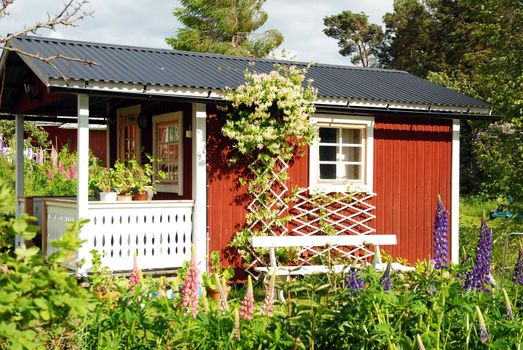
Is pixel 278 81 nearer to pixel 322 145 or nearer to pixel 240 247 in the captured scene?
pixel 322 145

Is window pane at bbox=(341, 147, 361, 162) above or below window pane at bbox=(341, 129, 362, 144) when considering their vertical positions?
below

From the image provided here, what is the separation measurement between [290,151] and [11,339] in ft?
25.5

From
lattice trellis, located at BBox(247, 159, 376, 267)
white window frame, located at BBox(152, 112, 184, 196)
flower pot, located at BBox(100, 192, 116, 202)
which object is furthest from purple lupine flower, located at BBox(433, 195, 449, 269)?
white window frame, located at BBox(152, 112, 184, 196)

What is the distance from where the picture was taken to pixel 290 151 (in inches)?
412

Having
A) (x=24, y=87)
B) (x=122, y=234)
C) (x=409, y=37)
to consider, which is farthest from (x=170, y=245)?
(x=409, y=37)

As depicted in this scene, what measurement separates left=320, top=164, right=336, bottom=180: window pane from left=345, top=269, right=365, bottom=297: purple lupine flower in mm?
6350

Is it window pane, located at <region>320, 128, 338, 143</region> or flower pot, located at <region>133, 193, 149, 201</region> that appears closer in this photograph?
flower pot, located at <region>133, 193, 149, 201</region>

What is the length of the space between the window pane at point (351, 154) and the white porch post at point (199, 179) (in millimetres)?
2360

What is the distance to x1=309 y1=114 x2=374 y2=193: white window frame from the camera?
10.8 m

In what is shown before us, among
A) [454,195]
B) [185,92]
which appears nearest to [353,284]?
[185,92]

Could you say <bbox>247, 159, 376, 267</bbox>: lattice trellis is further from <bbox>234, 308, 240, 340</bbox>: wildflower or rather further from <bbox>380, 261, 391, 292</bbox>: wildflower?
<bbox>234, 308, 240, 340</bbox>: wildflower

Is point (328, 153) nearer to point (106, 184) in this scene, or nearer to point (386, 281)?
point (106, 184)

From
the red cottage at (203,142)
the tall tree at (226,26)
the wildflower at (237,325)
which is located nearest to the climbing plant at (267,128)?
the red cottage at (203,142)

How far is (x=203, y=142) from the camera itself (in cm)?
989
